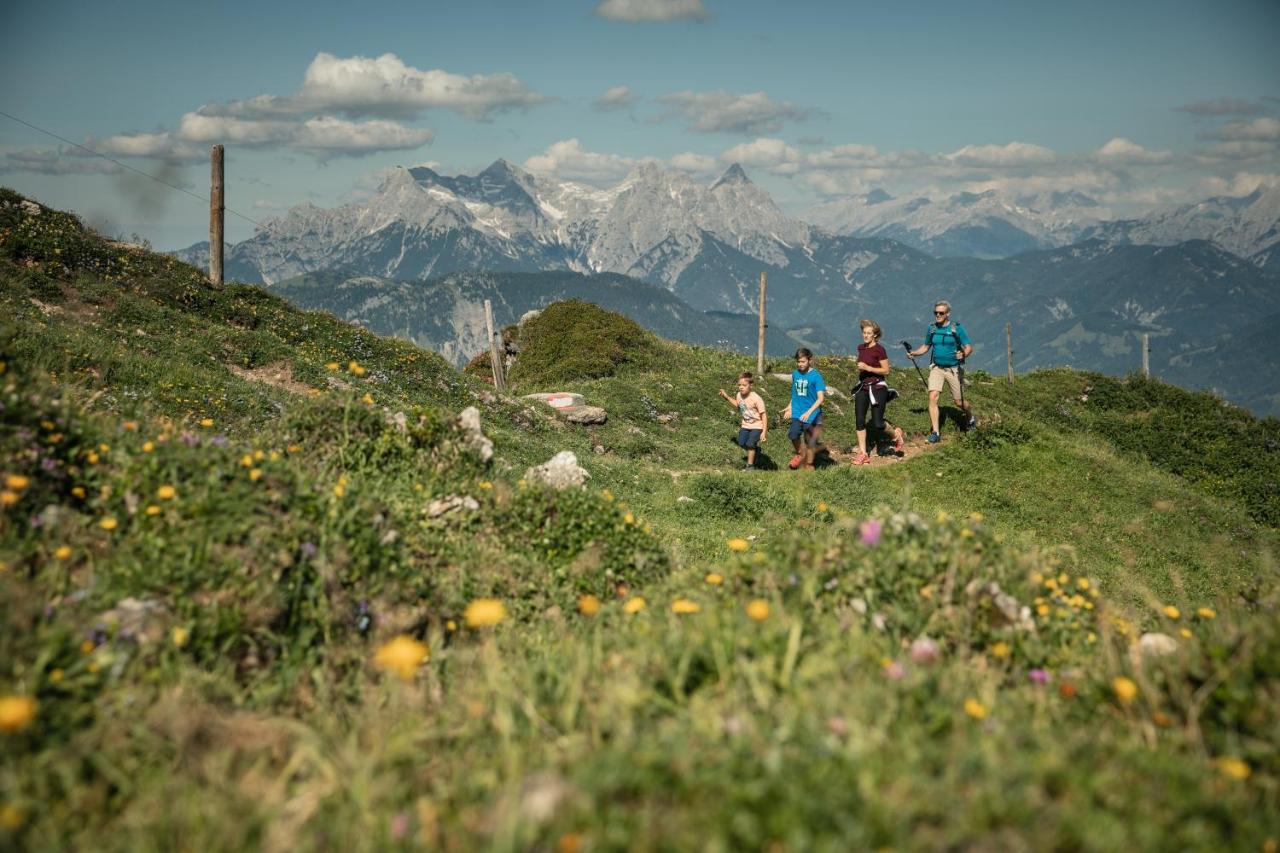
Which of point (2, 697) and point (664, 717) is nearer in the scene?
point (2, 697)

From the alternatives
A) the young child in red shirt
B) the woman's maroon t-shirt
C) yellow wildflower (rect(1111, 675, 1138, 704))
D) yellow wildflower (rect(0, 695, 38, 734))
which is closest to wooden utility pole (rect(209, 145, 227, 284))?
the young child in red shirt

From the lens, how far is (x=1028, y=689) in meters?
4.78

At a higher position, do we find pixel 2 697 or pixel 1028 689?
pixel 2 697

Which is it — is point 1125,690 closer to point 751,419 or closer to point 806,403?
point 806,403

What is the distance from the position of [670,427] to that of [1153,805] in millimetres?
22964

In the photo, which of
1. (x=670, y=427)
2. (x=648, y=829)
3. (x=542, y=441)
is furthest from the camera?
(x=670, y=427)

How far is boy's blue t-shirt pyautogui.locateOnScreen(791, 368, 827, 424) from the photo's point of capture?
698 inches

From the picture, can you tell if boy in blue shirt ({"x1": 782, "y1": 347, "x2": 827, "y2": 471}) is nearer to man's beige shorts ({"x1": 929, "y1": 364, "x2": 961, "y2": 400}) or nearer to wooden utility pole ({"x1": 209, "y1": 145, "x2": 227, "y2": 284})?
man's beige shorts ({"x1": 929, "y1": 364, "x2": 961, "y2": 400})

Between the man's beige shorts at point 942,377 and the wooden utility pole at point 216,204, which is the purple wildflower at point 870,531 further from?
the wooden utility pole at point 216,204

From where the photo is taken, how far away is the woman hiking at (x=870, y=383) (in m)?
18.6

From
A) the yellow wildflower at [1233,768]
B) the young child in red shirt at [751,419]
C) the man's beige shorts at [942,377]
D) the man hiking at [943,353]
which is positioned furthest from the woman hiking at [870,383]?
the yellow wildflower at [1233,768]

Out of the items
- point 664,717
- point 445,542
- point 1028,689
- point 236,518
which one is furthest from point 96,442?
point 1028,689

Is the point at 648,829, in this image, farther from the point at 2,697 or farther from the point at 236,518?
the point at 236,518

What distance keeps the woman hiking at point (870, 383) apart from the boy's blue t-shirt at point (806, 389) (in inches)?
57.6
